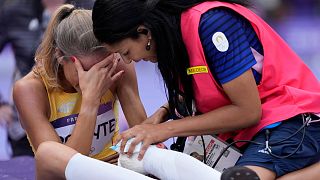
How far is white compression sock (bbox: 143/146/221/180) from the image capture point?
1920 mm

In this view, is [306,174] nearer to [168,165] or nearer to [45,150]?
[168,165]

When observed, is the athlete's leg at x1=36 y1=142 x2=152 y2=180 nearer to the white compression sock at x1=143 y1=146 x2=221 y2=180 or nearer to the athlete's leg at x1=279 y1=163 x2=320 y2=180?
the white compression sock at x1=143 y1=146 x2=221 y2=180

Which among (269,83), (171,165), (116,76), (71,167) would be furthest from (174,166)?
(116,76)

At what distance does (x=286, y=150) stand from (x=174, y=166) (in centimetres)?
34

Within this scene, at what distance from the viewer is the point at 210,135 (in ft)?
7.23

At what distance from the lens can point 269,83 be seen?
6.98 feet

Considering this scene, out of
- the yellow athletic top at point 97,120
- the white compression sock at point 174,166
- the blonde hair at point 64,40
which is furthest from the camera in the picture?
the yellow athletic top at point 97,120

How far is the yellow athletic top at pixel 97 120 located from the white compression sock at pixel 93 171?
0.43m

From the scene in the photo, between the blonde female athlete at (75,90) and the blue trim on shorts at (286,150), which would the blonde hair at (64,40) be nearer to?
the blonde female athlete at (75,90)

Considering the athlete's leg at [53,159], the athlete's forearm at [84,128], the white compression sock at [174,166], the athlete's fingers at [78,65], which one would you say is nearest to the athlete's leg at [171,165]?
the white compression sock at [174,166]

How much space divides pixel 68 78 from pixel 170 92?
0.39 m

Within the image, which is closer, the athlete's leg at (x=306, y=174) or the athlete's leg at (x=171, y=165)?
the athlete's leg at (x=171, y=165)

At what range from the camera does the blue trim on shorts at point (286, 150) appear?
2.07 meters

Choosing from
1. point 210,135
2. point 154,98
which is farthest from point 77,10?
point 154,98
